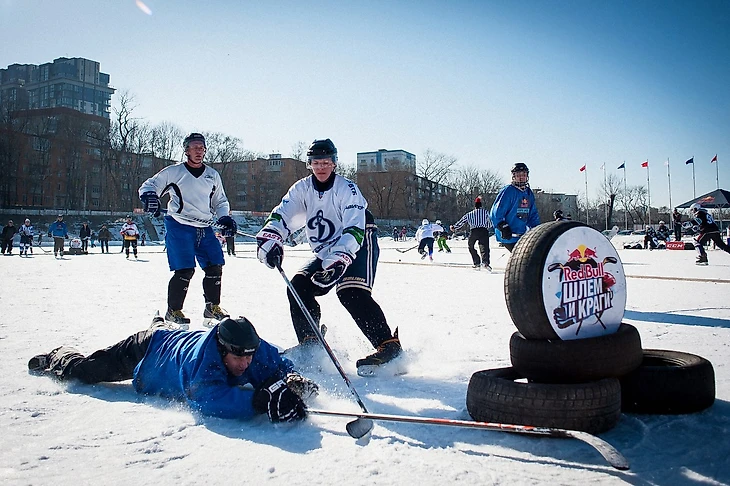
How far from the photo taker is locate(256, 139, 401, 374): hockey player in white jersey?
13.5ft

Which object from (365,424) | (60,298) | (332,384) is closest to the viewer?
(365,424)

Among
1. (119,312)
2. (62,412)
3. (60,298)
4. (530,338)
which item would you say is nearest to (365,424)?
(530,338)

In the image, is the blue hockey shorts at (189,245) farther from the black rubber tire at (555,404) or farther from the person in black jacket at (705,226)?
the person in black jacket at (705,226)

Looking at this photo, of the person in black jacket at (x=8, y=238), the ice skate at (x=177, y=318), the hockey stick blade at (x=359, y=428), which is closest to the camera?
the hockey stick blade at (x=359, y=428)

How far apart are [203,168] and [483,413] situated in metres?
4.70

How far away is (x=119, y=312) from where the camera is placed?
265 inches

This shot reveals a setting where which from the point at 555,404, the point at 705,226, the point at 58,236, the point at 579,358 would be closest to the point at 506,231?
the point at 579,358

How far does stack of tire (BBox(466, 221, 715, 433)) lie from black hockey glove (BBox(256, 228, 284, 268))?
1.95 metres

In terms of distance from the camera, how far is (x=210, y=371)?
2.88m

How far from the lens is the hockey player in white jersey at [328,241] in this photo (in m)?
4.11

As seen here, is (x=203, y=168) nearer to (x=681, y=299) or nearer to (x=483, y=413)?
(x=483, y=413)

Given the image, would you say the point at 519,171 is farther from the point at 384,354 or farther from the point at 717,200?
the point at 717,200

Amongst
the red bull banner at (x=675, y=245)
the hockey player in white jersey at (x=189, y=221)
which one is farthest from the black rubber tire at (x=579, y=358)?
the red bull banner at (x=675, y=245)

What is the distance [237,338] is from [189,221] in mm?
3348
